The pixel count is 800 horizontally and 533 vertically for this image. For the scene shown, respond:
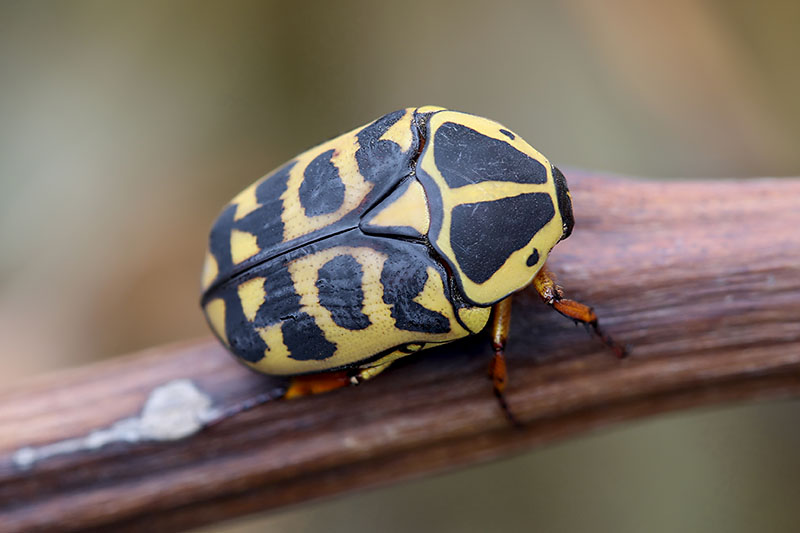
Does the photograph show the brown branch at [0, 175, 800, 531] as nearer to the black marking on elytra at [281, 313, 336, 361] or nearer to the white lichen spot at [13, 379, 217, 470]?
the white lichen spot at [13, 379, 217, 470]

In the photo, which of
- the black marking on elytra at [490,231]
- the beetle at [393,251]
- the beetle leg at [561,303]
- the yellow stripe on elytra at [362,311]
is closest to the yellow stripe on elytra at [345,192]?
the beetle at [393,251]

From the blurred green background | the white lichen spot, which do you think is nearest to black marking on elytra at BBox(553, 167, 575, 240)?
the white lichen spot

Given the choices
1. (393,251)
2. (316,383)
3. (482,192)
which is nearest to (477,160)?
(482,192)

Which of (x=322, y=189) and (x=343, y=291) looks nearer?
(x=343, y=291)

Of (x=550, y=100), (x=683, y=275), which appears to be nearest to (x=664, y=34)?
(x=550, y=100)

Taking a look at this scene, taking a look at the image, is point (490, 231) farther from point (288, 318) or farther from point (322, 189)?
point (288, 318)

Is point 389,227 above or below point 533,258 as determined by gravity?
above

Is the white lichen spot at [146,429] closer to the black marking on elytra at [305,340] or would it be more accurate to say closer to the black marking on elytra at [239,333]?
the black marking on elytra at [239,333]
